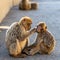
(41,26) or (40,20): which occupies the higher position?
(41,26)

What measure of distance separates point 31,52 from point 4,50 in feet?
1.81

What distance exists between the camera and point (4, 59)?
15.1 ft

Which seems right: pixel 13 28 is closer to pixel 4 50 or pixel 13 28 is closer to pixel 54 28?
pixel 4 50

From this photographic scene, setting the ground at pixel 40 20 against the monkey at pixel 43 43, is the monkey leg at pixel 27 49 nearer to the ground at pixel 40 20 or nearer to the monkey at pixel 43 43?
the monkey at pixel 43 43

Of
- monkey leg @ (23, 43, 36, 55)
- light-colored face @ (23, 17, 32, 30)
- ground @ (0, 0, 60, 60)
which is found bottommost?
ground @ (0, 0, 60, 60)

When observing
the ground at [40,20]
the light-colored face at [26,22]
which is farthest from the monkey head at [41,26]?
the ground at [40,20]

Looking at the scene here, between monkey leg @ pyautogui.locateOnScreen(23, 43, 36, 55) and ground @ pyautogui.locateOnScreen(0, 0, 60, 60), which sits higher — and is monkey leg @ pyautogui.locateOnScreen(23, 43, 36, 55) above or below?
above

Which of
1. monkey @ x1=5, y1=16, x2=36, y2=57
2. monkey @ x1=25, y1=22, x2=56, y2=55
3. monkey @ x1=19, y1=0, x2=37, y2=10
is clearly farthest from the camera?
monkey @ x1=19, y1=0, x2=37, y2=10

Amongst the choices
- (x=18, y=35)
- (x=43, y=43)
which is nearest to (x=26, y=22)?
(x=18, y=35)

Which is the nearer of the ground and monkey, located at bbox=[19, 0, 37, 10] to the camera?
the ground

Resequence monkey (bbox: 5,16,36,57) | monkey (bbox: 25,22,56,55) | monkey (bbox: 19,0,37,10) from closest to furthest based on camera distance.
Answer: monkey (bbox: 5,16,36,57) < monkey (bbox: 25,22,56,55) < monkey (bbox: 19,0,37,10)

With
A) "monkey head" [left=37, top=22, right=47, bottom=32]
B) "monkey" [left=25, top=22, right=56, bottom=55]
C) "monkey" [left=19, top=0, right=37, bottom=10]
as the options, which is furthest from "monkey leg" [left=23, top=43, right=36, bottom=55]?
"monkey" [left=19, top=0, right=37, bottom=10]

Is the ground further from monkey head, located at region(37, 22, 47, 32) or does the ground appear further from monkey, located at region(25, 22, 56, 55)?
monkey head, located at region(37, 22, 47, 32)

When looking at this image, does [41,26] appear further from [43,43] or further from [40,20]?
[40,20]
